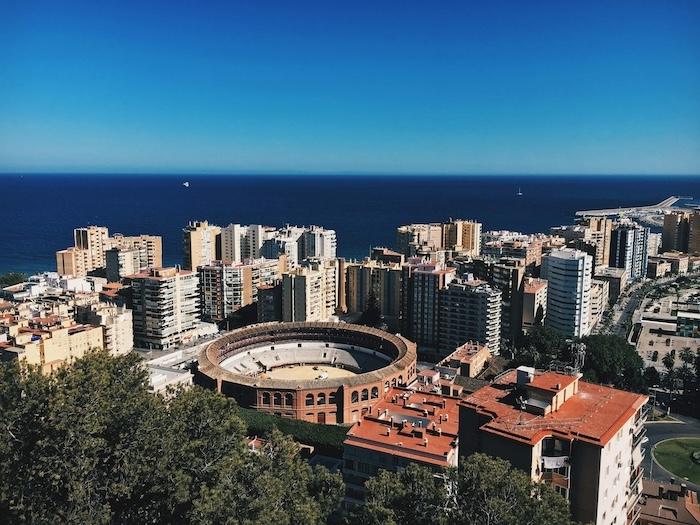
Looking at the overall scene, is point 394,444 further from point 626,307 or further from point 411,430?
point 626,307

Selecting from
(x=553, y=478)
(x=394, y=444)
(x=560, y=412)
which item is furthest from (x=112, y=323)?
(x=553, y=478)

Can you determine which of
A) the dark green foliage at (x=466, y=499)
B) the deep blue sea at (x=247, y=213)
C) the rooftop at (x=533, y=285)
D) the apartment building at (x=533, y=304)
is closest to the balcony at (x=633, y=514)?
the dark green foliage at (x=466, y=499)

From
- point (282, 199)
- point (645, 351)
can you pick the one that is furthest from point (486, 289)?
point (282, 199)

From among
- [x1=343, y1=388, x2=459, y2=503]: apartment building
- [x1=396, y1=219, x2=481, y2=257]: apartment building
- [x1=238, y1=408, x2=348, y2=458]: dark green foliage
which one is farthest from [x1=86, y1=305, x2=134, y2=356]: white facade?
[x1=396, y1=219, x2=481, y2=257]: apartment building

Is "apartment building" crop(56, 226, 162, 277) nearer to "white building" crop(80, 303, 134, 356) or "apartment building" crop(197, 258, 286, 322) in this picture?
"apartment building" crop(197, 258, 286, 322)

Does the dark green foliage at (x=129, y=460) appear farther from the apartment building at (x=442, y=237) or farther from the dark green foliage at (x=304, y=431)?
the apartment building at (x=442, y=237)

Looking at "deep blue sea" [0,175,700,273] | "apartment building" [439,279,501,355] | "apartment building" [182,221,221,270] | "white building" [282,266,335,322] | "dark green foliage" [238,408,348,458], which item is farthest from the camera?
"deep blue sea" [0,175,700,273]

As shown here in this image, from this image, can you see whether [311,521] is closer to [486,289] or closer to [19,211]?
[486,289]
